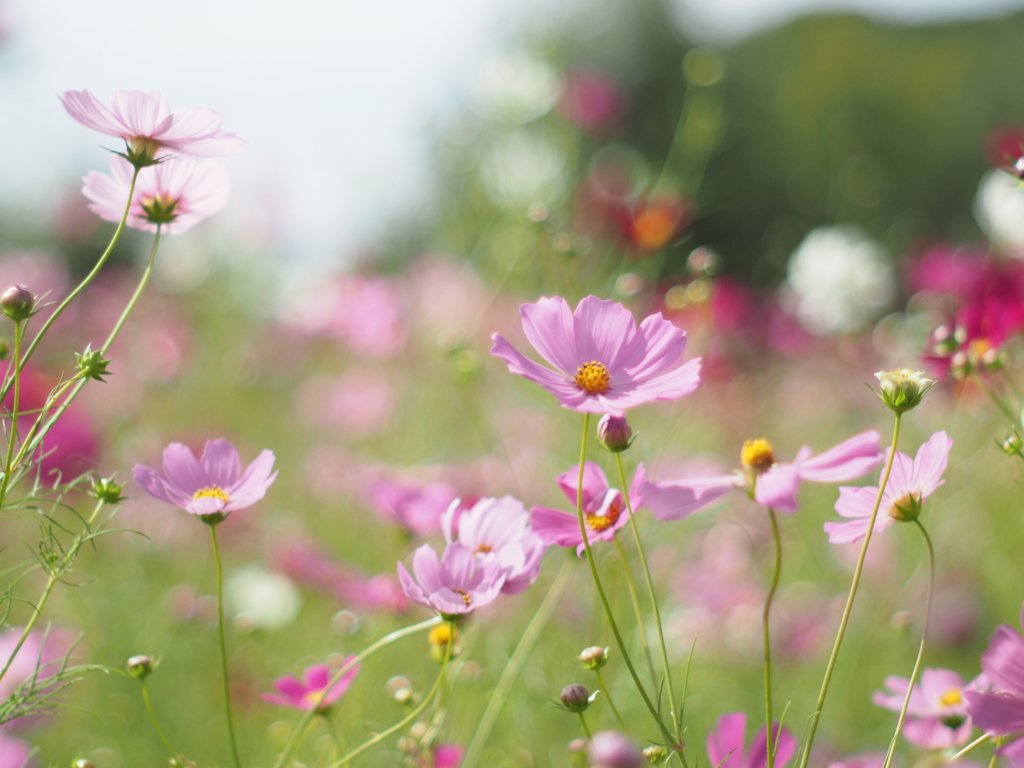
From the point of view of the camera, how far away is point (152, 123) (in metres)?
0.39

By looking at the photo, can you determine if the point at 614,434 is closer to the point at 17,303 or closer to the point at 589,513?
the point at 589,513

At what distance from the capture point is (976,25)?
6.77 meters

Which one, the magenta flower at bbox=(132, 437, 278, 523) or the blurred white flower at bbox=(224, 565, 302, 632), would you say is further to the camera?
the blurred white flower at bbox=(224, 565, 302, 632)

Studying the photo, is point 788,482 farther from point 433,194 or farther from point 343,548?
point 433,194

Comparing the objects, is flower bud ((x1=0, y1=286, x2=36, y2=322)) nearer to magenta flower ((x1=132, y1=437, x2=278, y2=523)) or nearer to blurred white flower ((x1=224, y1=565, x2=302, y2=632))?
magenta flower ((x1=132, y1=437, x2=278, y2=523))

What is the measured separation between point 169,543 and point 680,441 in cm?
92

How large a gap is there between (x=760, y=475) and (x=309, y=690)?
0.33 metres

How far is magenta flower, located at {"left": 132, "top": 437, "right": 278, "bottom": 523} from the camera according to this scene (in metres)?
0.39

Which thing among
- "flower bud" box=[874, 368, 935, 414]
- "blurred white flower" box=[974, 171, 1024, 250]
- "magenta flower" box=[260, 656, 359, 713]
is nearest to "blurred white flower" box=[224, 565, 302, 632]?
"magenta flower" box=[260, 656, 359, 713]

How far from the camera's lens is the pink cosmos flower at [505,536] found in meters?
0.41

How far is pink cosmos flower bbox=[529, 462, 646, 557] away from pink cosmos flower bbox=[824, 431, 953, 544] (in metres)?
0.10

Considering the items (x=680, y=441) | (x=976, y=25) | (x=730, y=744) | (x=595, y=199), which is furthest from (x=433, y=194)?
(x=976, y=25)

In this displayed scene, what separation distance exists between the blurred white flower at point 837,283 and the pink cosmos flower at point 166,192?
1.31 meters

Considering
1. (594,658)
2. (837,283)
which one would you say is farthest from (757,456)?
(837,283)
